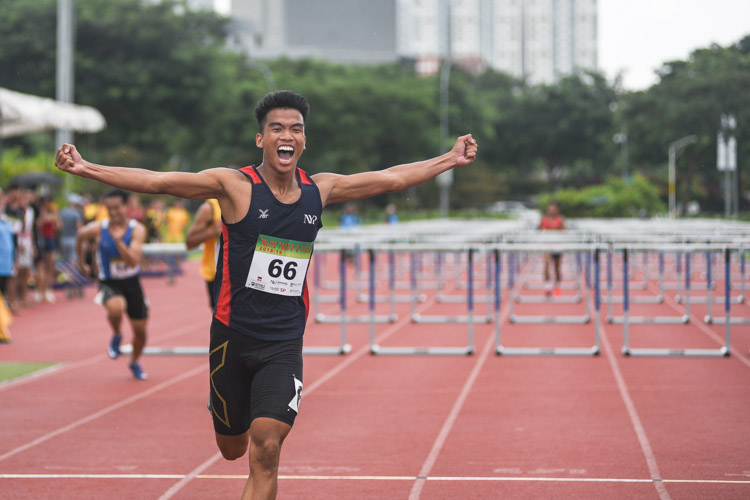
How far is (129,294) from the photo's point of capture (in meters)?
9.62

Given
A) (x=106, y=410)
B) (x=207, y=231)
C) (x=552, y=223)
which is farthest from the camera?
(x=552, y=223)

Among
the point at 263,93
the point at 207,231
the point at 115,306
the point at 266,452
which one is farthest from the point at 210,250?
the point at 263,93

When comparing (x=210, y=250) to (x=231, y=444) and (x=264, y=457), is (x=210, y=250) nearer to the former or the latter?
(x=231, y=444)

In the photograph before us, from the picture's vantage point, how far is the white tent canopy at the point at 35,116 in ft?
57.0

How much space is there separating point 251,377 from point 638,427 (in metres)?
4.03

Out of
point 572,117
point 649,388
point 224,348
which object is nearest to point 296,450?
point 224,348

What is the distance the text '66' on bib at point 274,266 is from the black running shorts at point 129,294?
17.9 feet

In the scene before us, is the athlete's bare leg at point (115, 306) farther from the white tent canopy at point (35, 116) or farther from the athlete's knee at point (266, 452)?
the white tent canopy at point (35, 116)

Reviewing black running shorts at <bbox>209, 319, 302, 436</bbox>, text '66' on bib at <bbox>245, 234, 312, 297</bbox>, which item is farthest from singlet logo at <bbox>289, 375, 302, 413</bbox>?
text '66' on bib at <bbox>245, 234, 312, 297</bbox>

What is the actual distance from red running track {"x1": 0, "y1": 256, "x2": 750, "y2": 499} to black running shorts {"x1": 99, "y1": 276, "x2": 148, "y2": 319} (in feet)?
2.27

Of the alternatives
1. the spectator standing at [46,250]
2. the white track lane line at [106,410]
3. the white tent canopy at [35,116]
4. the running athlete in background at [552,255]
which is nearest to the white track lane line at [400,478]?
the white track lane line at [106,410]

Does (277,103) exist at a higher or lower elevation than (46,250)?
higher

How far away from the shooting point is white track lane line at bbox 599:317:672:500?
234 inches

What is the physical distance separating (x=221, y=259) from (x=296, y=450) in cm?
280
